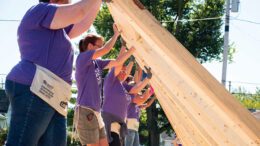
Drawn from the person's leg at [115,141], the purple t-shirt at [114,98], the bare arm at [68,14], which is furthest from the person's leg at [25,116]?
the purple t-shirt at [114,98]

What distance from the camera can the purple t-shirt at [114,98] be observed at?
5039 mm

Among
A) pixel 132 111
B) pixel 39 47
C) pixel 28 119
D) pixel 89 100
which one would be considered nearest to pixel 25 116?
pixel 28 119

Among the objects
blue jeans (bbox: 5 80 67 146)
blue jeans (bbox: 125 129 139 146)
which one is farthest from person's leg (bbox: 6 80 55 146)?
blue jeans (bbox: 125 129 139 146)

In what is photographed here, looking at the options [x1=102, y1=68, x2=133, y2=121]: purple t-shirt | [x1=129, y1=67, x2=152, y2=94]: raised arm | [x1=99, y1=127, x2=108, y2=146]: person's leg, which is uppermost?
[x1=129, y1=67, x2=152, y2=94]: raised arm

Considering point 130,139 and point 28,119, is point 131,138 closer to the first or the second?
point 130,139

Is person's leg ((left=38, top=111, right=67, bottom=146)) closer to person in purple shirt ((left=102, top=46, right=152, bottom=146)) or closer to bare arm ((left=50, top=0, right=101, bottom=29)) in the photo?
bare arm ((left=50, top=0, right=101, bottom=29))

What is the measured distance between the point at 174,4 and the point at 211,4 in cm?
234

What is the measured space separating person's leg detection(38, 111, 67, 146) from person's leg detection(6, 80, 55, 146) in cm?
9

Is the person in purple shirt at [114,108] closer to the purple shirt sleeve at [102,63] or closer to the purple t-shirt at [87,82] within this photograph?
the purple shirt sleeve at [102,63]

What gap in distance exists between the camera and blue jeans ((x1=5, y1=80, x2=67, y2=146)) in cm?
215

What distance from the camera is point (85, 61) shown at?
396cm

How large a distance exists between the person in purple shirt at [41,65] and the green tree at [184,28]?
65.1 feet

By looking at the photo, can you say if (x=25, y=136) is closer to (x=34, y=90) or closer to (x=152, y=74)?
(x=34, y=90)

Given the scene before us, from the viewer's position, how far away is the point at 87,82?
400 centimetres
